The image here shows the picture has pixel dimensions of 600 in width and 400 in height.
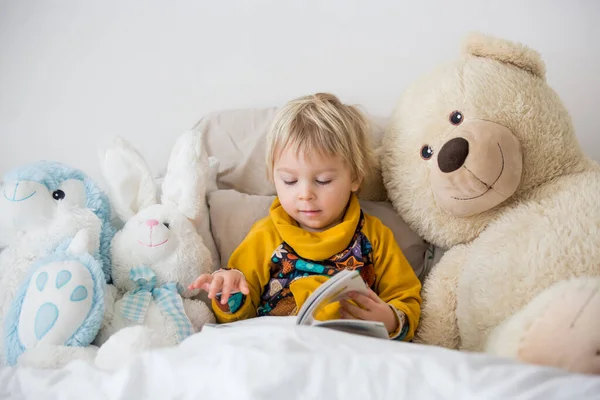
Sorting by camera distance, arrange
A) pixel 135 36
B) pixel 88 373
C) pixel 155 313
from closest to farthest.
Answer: pixel 88 373 < pixel 155 313 < pixel 135 36

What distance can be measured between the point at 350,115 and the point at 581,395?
75 centimetres

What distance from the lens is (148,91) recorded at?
156 centimetres

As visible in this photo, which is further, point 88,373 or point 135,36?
point 135,36

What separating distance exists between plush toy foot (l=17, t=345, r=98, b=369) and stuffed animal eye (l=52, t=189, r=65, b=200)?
324mm


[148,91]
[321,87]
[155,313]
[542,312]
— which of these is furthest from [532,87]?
[148,91]

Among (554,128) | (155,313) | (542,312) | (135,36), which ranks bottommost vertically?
(155,313)

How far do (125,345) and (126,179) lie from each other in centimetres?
39

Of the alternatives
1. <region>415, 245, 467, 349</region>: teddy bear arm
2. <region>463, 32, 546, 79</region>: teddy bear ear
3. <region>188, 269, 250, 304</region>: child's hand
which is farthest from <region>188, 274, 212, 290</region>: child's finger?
<region>463, 32, 546, 79</region>: teddy bear ear

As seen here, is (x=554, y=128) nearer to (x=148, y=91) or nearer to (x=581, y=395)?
(x=581, y=395)

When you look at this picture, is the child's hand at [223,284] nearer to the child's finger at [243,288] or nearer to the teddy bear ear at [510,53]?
the child's finger at [243,288]

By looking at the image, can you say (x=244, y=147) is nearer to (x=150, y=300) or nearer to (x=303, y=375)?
(x=150, y=300)

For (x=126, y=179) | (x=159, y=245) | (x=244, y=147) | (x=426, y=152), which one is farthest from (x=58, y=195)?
(x=426, y=152)

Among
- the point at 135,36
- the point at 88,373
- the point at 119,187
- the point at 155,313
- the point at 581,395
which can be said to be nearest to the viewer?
the point at 581,395

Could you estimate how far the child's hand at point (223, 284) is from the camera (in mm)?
1015
